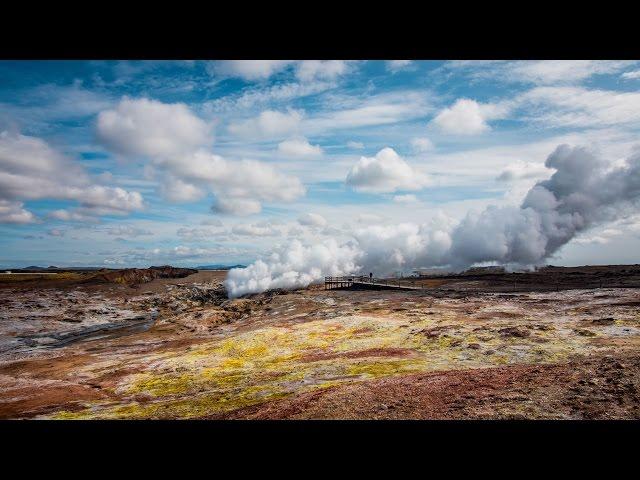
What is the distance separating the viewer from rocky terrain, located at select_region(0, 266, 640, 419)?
11984mm

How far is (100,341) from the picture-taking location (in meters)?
35.9

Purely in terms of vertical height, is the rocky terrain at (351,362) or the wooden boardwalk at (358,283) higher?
the wooden boardwalk at (358,283)

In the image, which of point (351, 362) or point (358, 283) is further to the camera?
point (358, 283)

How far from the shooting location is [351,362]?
19.9 metres

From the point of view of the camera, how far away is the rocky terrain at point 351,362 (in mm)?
11984

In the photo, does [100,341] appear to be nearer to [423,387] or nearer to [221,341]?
[221,341]

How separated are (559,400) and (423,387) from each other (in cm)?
403

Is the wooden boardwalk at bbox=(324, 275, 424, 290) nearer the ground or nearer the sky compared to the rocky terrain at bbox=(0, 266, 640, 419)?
nearer the sky

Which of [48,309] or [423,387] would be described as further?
[48,309]

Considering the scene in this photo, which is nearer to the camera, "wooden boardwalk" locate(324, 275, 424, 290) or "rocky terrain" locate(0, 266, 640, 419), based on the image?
"rocky terrain" locate(0, 266, 640, 419)

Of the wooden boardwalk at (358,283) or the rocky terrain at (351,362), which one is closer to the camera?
the rocky terrain at (351,362)

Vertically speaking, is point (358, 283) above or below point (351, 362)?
above
